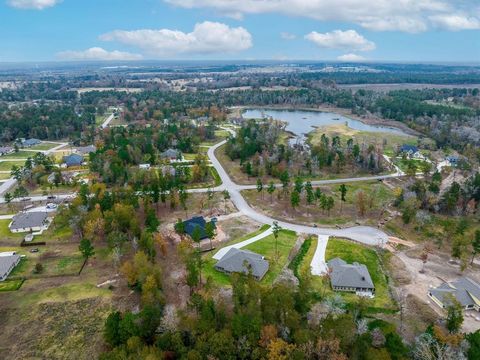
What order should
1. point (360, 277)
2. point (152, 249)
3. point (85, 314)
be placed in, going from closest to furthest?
point (85, 314), point (360, 277), point (152, 249)

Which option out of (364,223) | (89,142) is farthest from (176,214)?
(89,142)

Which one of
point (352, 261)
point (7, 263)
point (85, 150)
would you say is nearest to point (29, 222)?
point (7, 263)

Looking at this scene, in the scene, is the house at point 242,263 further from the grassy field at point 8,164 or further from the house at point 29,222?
the grassy field at point 8,164

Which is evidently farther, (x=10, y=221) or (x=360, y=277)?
(x=10, y=221)

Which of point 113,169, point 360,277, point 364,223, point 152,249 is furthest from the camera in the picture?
point 113,169

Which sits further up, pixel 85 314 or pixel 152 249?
pixel 152 249

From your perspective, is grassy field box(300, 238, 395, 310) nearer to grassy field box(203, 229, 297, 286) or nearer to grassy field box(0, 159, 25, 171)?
grassy field box(203, 229, 297, 286)

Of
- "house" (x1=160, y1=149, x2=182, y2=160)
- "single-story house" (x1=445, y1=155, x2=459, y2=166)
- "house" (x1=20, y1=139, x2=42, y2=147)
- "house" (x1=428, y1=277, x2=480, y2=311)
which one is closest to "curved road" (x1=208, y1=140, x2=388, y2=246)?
"house" (x1=428, y1=277, x2=480, y2=311)

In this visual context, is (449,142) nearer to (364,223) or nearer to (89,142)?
(364,223)
